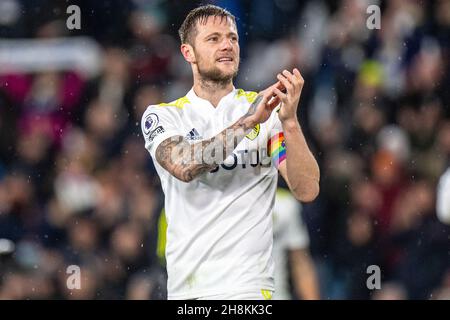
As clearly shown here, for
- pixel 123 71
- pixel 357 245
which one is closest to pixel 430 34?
pixel 357 245

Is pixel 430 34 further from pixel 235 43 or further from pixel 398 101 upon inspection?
pixel 235 43

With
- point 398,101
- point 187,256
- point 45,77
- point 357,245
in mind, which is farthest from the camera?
point 45,77

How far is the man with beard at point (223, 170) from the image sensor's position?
185 inches

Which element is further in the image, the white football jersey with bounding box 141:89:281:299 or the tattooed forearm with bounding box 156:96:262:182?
the white football jersey with bounding box 141:89:281:299

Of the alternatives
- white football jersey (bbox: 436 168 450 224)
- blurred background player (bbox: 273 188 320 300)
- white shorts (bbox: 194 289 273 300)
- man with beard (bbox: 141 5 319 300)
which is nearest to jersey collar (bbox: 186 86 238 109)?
man with beard (bbox: 141 5 319 300)

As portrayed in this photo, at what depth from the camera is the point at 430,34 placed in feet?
27.9

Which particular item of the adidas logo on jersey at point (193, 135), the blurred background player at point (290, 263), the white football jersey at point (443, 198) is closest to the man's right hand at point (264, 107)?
the adidas logo on jersey at point (193, 135)

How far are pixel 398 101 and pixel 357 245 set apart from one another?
1.30 meters

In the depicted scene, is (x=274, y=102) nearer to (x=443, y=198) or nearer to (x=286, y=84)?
(x=286, y=84)

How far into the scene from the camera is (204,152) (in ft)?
15.4

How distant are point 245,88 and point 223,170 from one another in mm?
3309

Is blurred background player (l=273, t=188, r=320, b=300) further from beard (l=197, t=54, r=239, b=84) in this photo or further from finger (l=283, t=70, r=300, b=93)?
finger (l=283, t=70, r=300, b=93)

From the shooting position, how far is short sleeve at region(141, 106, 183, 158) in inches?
196

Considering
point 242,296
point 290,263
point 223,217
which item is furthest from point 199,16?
point 290,263
